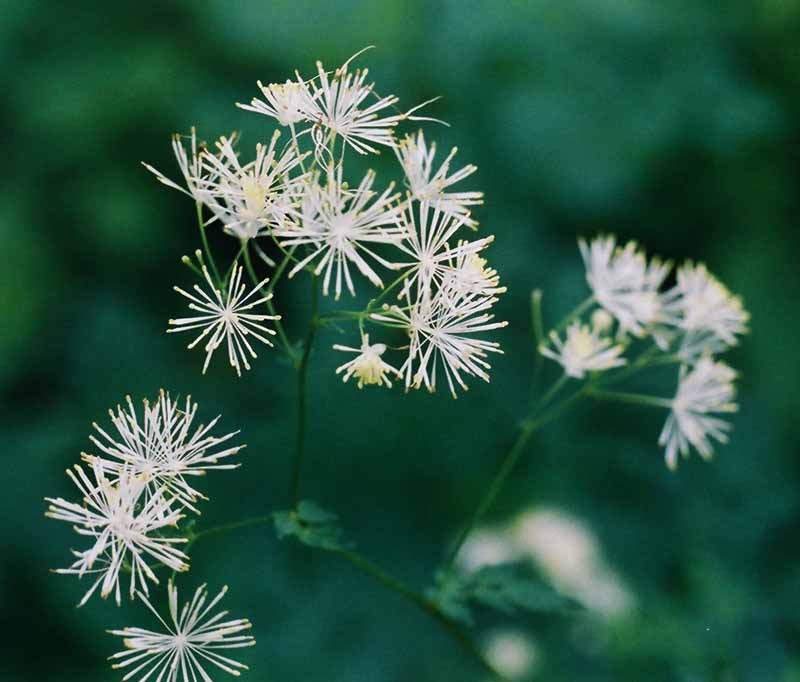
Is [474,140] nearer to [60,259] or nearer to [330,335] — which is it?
[330,335]

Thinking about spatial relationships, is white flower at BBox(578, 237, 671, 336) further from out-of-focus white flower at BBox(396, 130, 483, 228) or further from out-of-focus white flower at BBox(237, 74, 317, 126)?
out-of-focus white flower at BBox(237, 74, 317, 126)

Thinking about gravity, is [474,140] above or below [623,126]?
below

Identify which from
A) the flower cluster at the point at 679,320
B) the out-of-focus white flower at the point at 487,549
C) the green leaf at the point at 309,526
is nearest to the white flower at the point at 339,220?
the green leaf at the point at 309,526

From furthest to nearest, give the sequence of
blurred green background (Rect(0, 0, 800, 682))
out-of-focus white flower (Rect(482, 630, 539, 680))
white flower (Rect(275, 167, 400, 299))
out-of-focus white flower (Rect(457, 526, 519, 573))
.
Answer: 1. blurred green background (Rect(0, 0, 800, 682))
2. out-of-focus white flower (Rect(457, 526, 519, 573))
3. out-of-focus white flower (Rect(482, 630, 539, 680))
4. white flower (Rect(275, 167, 400, 299))

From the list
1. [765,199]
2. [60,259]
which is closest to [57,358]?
[60,259]

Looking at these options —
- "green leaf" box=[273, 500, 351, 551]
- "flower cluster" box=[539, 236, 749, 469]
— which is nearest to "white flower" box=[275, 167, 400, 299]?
"green leaf" box=[273, 500, 351, 551]
